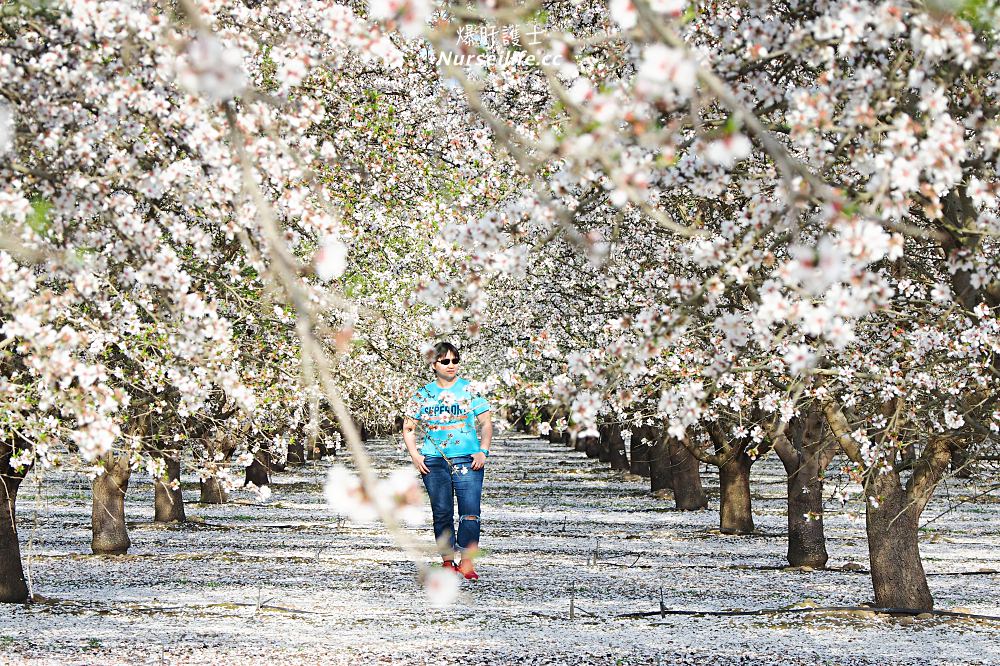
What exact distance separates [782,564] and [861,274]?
1469 centimetres

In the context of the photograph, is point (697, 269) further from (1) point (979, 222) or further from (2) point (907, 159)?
(2) point (907, 159)

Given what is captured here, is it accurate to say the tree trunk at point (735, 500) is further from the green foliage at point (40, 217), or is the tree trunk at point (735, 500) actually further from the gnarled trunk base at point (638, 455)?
the green foliage at point (40, 217)

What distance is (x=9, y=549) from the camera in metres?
13.1

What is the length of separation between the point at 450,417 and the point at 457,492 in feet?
2.66

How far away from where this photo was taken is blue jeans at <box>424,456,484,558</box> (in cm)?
1190

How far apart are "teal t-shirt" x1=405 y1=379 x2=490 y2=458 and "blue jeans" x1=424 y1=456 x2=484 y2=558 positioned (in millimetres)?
131

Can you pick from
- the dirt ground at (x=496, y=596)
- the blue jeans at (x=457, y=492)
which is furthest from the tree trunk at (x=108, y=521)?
the blue jeans at (x=457, y=492)

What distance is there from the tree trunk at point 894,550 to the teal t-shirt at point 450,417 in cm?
422

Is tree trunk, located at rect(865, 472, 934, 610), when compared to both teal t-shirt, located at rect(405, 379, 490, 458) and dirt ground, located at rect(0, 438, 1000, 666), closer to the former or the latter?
dirt ground, located at rect(0, 438, 1000, 666)

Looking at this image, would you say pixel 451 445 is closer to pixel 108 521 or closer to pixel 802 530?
pixel 802 530

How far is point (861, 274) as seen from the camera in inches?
183

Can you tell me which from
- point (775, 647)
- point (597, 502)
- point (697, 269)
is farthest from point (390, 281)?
point (597, 502)

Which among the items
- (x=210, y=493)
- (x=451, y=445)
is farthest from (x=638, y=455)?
(x=451, y=445)

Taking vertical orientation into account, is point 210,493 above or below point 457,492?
below
